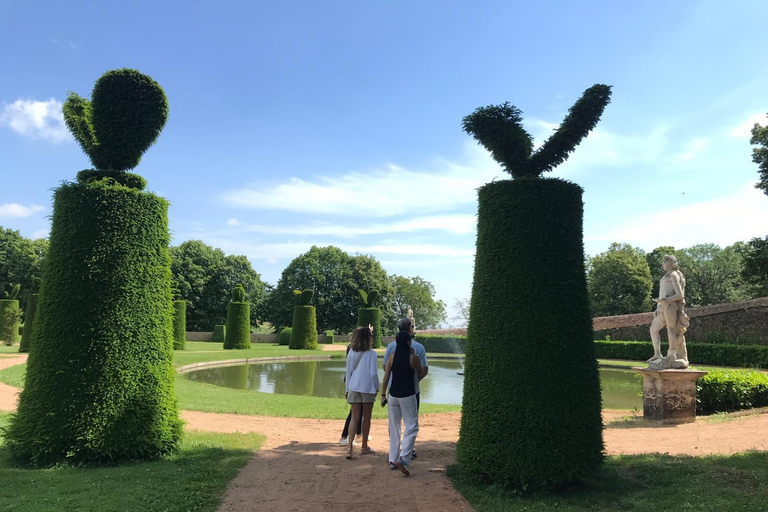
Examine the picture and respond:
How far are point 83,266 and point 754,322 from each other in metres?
30.7

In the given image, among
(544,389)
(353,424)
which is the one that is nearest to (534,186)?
(544,389)

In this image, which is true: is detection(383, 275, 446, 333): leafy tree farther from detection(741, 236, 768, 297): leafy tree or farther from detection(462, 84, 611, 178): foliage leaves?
detection(462, 84, 611, 178): foliage leaves

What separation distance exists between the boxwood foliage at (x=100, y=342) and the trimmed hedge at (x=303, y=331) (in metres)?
26.0

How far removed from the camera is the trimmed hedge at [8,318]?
27750 mm

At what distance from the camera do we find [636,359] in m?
27.9

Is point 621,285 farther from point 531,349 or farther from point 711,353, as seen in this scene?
point 531,349

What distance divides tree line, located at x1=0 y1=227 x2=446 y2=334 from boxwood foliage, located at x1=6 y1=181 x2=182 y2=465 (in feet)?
130

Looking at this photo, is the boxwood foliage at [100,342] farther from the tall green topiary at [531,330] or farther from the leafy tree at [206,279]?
the leafy tree at [206,279]

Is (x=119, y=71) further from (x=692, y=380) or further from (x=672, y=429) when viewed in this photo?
(x=692, y=380)

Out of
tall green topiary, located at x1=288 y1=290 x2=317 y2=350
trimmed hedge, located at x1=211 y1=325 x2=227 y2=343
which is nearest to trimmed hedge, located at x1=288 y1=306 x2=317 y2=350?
tall green topiary, located at x1=288 y1=290 x2=317 y2=350

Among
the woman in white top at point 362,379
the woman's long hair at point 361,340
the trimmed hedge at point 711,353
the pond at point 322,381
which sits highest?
the woman's long hair at point 361,340

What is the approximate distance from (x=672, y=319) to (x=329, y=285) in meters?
→ 42.8

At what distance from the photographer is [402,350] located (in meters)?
5.65

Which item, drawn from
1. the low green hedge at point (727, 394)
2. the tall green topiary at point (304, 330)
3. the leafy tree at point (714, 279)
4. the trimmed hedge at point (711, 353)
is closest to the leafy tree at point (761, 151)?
the trimmed hedge at point (711, 353)
